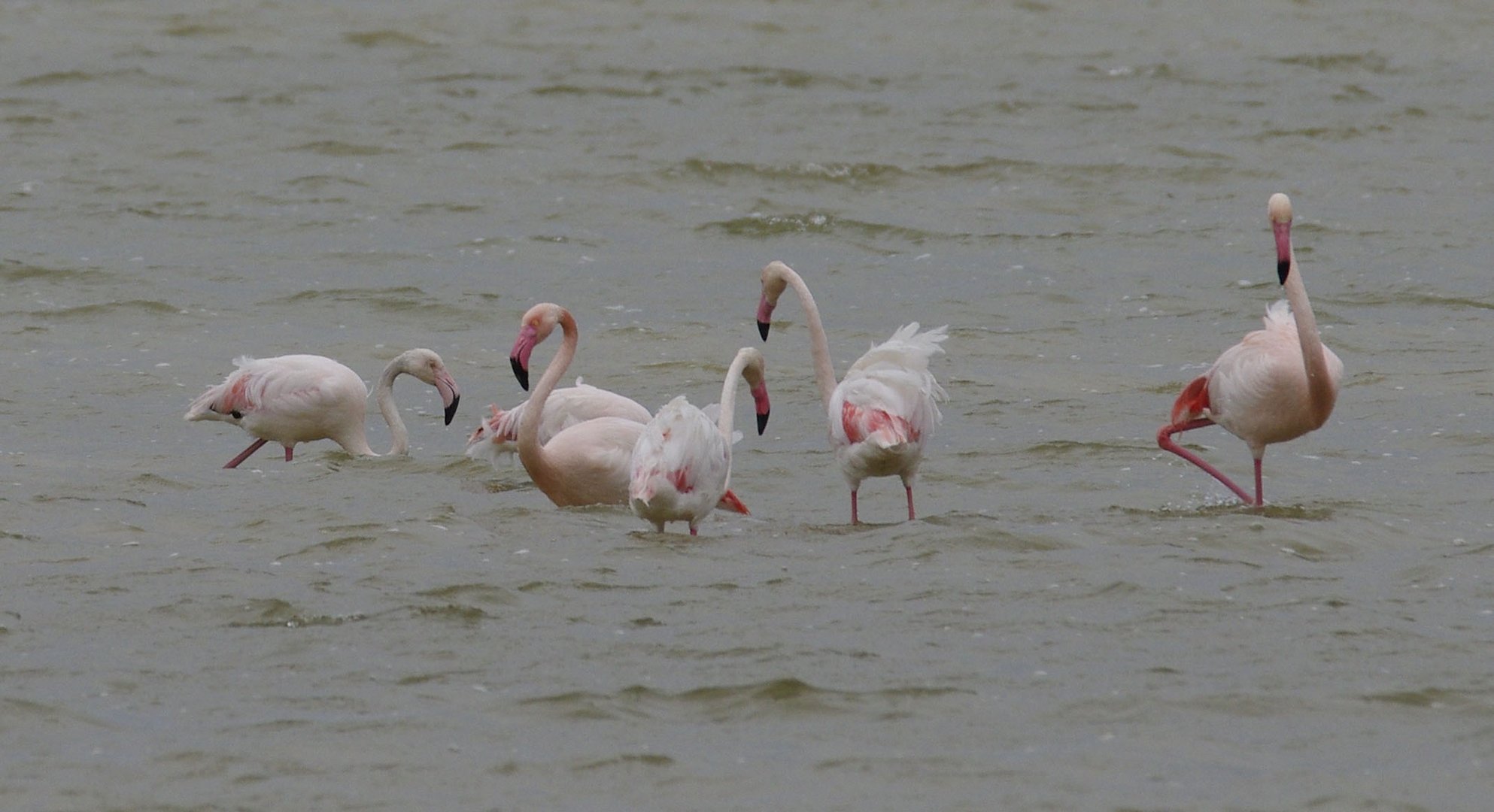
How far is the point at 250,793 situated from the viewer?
4695 millimetres

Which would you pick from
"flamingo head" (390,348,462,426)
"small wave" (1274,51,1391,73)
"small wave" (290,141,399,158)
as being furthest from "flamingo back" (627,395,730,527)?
"small wave" (1274,51,1391,73)

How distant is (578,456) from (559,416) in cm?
93

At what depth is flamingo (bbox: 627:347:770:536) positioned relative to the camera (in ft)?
23.3

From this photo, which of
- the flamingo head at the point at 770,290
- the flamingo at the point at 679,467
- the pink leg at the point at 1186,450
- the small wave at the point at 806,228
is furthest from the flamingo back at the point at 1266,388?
the small wave at the point at 806,228

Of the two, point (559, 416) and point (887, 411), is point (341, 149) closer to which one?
point (559, 416)

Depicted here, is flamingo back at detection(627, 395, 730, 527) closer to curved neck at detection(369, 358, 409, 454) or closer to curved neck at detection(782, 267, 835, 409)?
curved neck at detection(782, 267, 835, 409)

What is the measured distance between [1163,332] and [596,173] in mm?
6022

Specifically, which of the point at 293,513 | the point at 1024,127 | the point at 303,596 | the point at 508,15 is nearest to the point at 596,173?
the point at 1024,127

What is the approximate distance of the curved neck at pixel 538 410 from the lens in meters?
7.80

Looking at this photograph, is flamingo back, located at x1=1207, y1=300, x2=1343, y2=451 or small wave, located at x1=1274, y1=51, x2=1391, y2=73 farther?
small wave, located at x1=1274, y1=51, x2=1391, y2=73

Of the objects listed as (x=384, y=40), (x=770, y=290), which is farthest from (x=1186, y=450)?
(x=384, y=40)

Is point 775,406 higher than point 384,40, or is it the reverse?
point 384,40

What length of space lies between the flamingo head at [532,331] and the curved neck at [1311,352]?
2.78m

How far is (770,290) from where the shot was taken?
29.0ft
